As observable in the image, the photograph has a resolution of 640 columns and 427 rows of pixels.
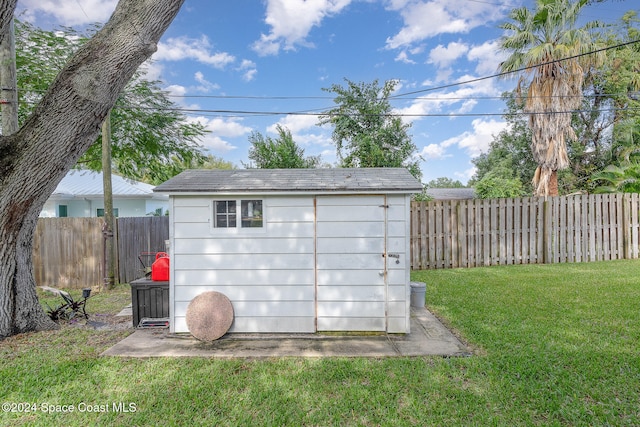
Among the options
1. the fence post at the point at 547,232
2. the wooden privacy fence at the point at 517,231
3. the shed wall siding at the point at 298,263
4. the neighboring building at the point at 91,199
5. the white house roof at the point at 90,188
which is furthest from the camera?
the neighboring building at the point at 91,199

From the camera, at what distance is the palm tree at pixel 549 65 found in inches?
376

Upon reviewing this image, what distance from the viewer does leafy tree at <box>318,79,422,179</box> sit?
9.71 m

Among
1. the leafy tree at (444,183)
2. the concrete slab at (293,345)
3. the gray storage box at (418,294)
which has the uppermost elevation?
the leafy tree at (444,183)

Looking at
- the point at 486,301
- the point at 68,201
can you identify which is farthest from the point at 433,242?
the point at 68,201

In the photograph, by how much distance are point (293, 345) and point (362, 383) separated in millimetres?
1189

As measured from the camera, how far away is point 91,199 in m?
12.1

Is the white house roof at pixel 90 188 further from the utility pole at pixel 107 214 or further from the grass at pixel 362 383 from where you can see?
the grass at pixel 362 383

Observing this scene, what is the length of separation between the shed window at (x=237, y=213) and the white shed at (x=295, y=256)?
0.05 feet

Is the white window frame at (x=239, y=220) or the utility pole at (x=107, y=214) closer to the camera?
the white window frame at (x=239, y=220)

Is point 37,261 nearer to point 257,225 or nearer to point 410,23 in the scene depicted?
point 257,225

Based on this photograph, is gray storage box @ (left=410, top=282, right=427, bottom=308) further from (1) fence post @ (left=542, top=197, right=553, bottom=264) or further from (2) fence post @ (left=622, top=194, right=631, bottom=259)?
(2) fence post @ (left=622, top=194, right=631, bottom=259)

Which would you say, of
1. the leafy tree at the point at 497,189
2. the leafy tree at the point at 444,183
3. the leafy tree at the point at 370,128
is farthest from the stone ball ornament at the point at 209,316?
the leafy tree at the point at 444,183

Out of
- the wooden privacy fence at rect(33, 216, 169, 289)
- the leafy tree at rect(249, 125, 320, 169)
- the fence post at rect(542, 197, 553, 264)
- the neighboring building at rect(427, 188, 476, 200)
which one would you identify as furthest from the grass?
the neighboring building at rect(427, 188, 476, 200)

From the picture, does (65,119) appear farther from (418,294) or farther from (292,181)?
(418,294)
